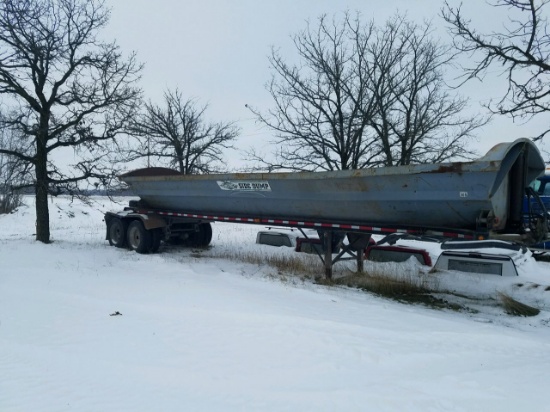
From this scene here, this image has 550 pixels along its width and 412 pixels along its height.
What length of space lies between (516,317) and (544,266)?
4.78 m

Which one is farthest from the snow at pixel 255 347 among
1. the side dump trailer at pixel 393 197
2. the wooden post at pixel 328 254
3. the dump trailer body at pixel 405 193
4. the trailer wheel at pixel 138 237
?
the trailer wheel at pixel 138 237

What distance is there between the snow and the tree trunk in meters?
6.29

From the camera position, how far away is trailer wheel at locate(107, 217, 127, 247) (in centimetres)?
1378

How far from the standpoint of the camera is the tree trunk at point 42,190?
565 inches

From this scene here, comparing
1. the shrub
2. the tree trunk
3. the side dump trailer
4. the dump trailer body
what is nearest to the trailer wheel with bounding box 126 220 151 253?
the side dump trailer

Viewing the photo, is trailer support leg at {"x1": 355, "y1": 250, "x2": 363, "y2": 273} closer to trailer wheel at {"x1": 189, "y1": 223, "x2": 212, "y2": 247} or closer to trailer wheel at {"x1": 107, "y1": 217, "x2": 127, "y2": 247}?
trailer wheel at {"x1": 189, "y1": 223, "x2": 212, "y2": 247}

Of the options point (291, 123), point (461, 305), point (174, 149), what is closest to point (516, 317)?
point (461, 305)

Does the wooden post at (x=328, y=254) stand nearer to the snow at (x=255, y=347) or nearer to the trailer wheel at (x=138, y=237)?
the snow at (x=255, y=347)

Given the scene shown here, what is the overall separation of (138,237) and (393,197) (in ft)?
26.5

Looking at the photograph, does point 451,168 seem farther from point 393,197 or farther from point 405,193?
point 393,197

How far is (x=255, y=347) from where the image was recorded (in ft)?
15.3

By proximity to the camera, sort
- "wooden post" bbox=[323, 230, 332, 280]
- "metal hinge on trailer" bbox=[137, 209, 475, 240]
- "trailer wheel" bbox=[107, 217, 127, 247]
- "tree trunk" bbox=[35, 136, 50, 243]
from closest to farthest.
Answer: "metal hinge on trailer" bbox=[137, 209, 475, 240], "wooden post" bbox=[323, 230, 332, 280], "trailer wheel" bbox=[107, 217, 127, 247], "tree trunk" bbox=[35, 136, 50, 243]

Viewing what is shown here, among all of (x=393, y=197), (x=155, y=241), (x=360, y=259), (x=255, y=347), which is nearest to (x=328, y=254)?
(x=360, y=259)

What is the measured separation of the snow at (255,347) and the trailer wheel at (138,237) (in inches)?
164
